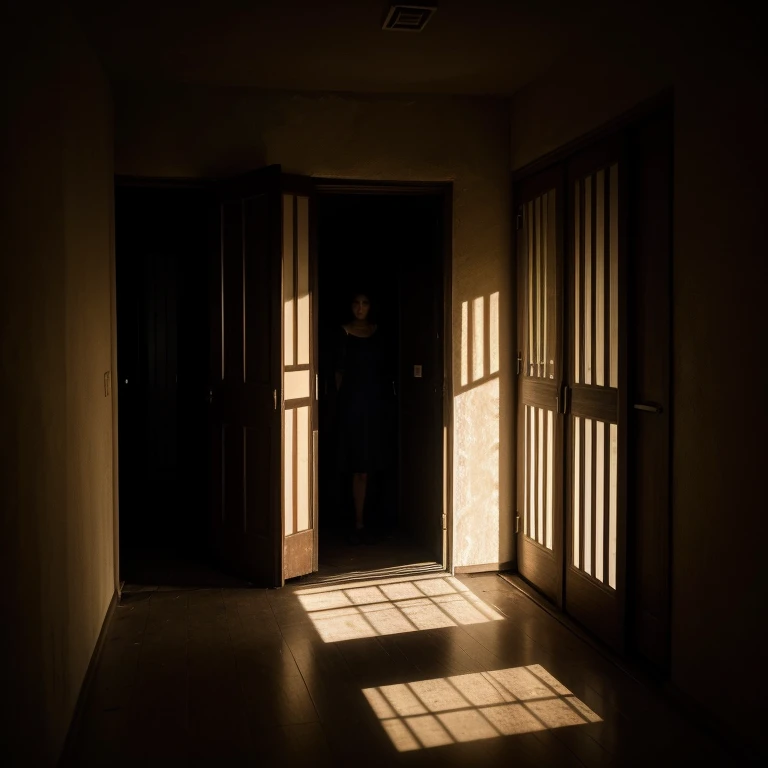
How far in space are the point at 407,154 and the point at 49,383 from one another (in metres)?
2.81

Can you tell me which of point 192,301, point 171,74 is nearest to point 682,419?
point 171,74

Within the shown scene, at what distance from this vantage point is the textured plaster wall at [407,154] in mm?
4477

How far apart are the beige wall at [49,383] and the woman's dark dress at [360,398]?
2.04 m

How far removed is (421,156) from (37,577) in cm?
326

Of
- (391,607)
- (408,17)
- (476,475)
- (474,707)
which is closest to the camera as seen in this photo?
(474,707)

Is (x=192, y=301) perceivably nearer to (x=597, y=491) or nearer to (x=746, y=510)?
(x=597, y=491)

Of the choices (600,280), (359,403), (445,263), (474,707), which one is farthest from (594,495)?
(359,403)

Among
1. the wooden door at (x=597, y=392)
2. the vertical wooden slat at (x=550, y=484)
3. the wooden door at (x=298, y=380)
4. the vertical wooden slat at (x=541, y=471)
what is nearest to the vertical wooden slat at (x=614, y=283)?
the wooden door at (x=597, y=392)

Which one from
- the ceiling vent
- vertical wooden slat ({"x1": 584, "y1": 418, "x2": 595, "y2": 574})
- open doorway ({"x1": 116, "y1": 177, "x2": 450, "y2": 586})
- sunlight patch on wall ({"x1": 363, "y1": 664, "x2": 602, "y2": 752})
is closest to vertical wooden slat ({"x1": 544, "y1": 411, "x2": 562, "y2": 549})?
vertical wooden slat ({"x1": 584, "y1": 418, "x2": 595, "y2": 574})

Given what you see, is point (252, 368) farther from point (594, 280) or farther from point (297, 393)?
point (594, 280)

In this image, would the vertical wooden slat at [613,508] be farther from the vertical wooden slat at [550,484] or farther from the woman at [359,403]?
the woman at [359,403]

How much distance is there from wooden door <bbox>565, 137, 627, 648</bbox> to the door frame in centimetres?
86

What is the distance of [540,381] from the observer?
14.3ft

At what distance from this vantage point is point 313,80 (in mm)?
4375
